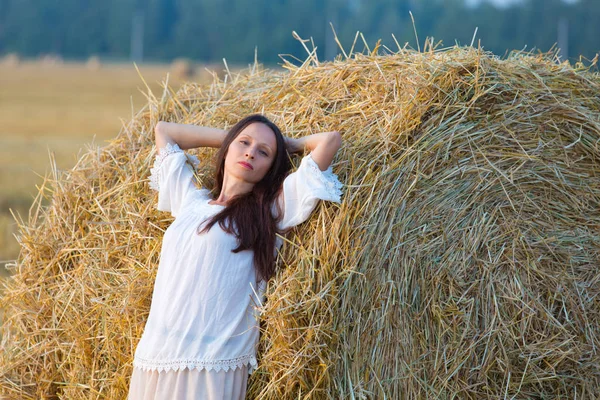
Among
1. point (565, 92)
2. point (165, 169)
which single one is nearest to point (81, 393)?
point (165, 169)

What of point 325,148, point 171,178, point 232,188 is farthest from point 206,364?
point 325,148

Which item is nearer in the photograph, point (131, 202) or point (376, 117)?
point (376, 117)

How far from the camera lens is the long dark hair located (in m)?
3.36

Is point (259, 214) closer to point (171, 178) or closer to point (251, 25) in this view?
point (171, 178)

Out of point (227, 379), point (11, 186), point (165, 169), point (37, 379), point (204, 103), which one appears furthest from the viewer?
point (11, 186)

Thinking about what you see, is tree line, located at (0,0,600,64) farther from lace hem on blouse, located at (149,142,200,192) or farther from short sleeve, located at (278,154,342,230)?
short sleeve, located at (278,154,342,230)

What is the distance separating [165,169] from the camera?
377 cm

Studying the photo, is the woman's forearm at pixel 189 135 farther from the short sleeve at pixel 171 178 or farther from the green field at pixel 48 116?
the green field at pixel 48 116

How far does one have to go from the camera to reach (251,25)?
58.9 meters

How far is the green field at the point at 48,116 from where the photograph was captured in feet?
28.0

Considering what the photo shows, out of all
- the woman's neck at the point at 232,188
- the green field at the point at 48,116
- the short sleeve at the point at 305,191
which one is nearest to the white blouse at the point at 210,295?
the short sleeve at the point at 305,191

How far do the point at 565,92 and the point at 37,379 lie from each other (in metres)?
3.10

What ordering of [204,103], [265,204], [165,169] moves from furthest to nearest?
[204,103], [165,169], [265,204]

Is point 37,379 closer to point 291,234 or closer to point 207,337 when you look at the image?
point 207,337
